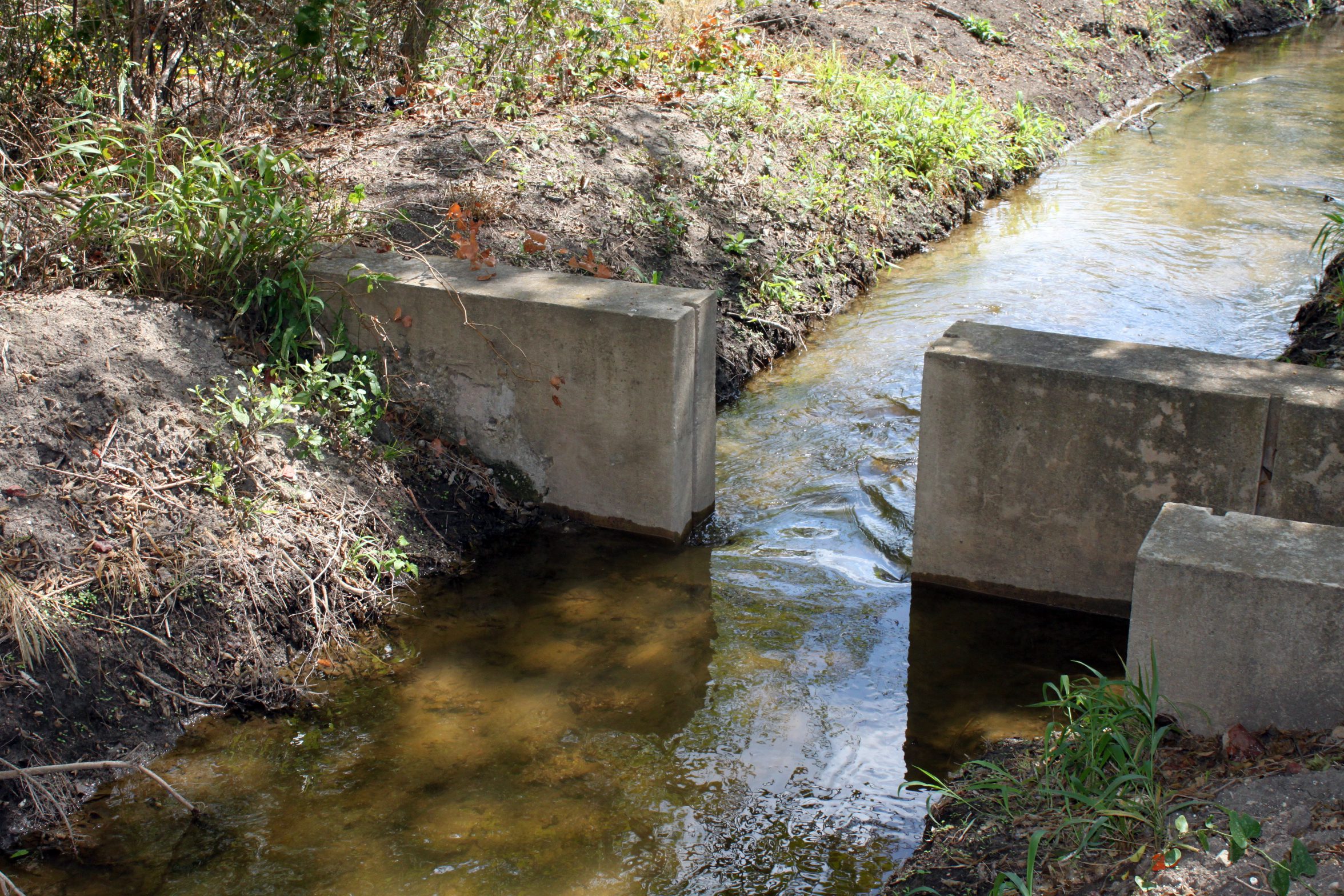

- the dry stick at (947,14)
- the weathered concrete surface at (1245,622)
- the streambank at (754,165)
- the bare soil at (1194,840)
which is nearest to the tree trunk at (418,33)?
the streambank at (754,165)

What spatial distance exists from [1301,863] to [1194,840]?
29cm

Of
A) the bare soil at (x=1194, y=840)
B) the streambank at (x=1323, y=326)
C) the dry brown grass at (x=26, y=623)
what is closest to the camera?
the bare soil at (x=1194, y=840)

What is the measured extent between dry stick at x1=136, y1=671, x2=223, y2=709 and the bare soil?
241cm

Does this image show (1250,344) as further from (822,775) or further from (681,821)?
(681,821)

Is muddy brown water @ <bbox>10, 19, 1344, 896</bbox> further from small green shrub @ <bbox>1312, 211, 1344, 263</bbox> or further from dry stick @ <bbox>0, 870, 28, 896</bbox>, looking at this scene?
small green shrub @ <bbox>1312, 211, 1344, 263</bbox>

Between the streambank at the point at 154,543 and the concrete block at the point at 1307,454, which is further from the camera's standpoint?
the concrete block at the point at 1307,454

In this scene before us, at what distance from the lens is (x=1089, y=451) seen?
4.25m

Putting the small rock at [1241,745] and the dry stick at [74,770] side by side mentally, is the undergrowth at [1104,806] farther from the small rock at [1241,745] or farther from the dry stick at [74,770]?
the dry stick at [74,770]

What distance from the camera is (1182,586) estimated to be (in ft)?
10.1

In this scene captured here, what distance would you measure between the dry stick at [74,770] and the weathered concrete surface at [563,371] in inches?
87.3

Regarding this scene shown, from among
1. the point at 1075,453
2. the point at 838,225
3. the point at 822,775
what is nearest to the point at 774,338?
the point at 838,225

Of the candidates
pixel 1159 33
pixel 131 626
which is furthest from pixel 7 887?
pixel 1159 33

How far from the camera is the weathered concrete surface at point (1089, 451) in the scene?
396 cm

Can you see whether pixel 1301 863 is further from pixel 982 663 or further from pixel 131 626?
pixel 131 626
